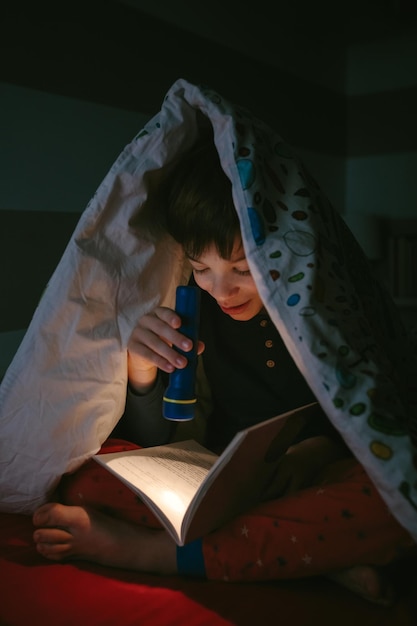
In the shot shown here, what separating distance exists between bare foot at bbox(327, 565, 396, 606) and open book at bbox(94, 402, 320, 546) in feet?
0.57

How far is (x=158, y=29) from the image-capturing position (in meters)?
1.73

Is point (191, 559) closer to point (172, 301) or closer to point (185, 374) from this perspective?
point (185, 374)

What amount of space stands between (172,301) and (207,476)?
48cm

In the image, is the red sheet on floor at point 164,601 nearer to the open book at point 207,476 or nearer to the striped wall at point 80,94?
the open book at point 207,476

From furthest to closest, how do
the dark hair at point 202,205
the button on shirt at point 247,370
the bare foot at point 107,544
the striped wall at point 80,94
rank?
the striped wall at point 80,94
the button on shirt at point 247,370
the dark hair at point 202,205
the bare foot at point 107,544

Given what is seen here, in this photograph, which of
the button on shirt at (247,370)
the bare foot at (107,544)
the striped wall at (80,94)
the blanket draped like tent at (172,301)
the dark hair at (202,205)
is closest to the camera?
the blanket draped like tent at (172,301)

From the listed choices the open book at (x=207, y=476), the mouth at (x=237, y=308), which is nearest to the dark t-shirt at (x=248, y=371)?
the mouth at (x=237, y=308)

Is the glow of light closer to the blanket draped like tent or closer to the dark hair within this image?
the blanket draped like tent

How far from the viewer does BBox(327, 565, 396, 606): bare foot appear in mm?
766

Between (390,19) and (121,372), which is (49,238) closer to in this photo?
(121,372)

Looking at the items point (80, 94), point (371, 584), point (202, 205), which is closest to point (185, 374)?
point (202, 205)

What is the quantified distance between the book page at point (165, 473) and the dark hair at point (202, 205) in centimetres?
34

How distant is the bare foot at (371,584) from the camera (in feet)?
2.51

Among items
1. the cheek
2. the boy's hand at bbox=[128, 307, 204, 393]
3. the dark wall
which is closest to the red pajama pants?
the boy's hand at bbox=[128, 307, 204, 393]
